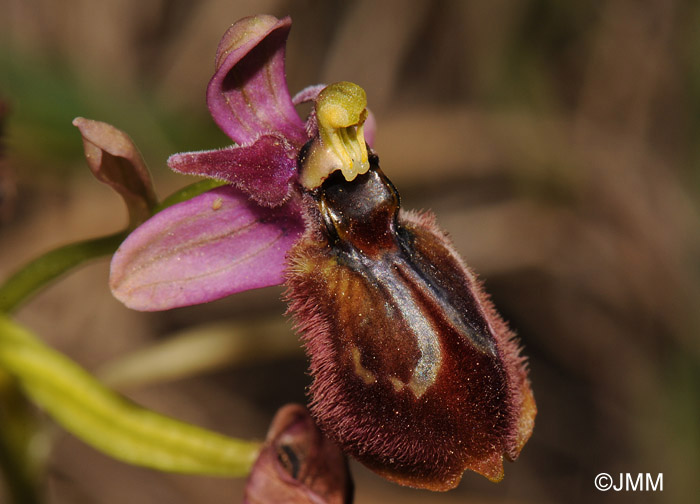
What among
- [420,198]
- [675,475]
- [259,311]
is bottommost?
[675,475]

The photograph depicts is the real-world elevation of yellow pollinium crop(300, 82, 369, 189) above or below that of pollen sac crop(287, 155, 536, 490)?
above

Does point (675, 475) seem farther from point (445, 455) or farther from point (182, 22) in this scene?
point (182, 22)

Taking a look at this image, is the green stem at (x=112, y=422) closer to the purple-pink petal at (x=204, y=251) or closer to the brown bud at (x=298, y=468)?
the brown bud at (x=298, y=468)

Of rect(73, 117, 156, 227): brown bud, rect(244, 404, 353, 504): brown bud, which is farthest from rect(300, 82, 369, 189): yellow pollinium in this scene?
rect(244, 404, 353, 504): brown bud

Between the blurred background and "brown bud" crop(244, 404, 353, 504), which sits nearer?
"brown bud" crop(244, 404, 353, 504)

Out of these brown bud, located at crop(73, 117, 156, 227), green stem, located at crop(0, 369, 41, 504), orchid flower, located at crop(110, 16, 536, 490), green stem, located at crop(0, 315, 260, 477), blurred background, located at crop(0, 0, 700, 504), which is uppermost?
brown bud, located at crop(73, 117, 156, 227)

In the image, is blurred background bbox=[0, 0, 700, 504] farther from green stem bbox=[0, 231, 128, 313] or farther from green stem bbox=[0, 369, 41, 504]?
green stem bbox=[0, 231, 128, 313]

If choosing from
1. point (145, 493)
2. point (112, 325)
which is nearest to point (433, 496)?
point (145, 493)
